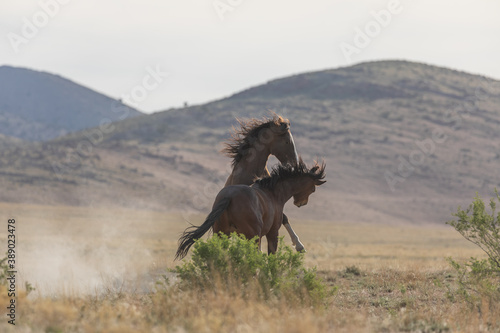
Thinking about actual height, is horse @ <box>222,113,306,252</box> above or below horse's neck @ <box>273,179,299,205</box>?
above

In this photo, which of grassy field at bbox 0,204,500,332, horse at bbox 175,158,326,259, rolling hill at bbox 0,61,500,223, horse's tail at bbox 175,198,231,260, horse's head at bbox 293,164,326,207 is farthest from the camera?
rolling hill at bbox 0,61,500,223

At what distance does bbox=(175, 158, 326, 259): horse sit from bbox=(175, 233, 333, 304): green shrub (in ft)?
2.03

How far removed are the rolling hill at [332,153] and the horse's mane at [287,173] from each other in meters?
46.7

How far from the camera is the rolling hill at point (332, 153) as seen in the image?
6875cm

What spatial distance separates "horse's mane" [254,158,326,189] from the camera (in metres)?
10.6

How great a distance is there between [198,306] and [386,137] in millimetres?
83791

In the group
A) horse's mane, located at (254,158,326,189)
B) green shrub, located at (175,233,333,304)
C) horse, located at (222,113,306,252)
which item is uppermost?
horse, located at (222,113,306,252)

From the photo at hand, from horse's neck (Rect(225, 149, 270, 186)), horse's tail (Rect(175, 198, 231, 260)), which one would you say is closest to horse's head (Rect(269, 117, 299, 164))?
horse's neck (Rect(225, 149, 270, 186))

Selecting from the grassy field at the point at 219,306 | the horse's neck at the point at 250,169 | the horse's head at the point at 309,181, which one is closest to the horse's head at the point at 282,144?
the horse's neck at the point at 250,169

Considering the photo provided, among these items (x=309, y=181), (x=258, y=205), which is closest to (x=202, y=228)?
(x=258, y=205)

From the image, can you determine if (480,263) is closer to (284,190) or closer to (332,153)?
(284,190)

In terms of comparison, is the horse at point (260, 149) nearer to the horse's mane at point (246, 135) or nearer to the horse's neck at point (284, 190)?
the horse's mane at point (246, 135)

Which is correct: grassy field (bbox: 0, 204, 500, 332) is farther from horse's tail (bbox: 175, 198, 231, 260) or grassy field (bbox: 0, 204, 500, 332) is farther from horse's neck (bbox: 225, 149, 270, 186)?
horse's neck (bbox: 225, 149, 270, 186)

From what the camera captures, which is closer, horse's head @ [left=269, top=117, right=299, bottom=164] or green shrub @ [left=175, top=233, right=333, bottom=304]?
green shrub @ [left=175, top=233, right=333, bottom=304]
